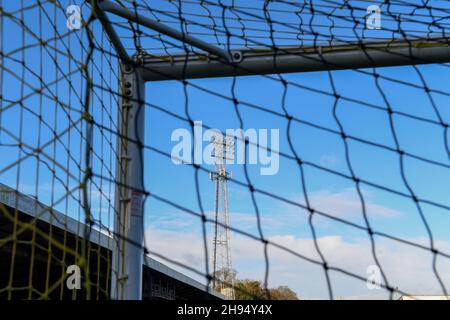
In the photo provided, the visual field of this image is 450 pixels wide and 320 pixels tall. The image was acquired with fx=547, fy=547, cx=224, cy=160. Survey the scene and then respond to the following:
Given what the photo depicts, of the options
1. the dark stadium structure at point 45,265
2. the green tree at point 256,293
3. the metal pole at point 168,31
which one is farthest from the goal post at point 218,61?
the dark stadium structure at point 45,265

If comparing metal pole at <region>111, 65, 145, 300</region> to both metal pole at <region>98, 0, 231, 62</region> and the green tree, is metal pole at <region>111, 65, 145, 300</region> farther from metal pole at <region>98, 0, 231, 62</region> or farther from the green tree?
the green tree

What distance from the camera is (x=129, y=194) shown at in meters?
2.01

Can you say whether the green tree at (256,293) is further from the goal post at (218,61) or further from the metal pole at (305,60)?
the metal pole at (305,60)

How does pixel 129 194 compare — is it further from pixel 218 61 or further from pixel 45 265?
pixel 45 265

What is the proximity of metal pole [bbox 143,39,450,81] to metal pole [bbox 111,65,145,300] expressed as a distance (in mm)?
101

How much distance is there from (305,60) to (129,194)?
2.75 feet

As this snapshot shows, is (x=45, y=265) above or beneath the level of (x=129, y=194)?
above

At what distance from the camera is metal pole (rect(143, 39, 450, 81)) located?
6.88 ft

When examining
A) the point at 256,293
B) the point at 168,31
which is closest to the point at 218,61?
the point at 168,31

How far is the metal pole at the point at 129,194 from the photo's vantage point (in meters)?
1.95

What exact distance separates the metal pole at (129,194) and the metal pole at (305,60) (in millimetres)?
101

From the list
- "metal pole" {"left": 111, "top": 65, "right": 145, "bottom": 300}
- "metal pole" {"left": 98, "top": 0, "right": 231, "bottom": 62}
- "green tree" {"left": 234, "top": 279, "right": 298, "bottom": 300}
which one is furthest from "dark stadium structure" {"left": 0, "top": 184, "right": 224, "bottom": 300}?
"metal pole" {"left": 98, "top": 0, "right": 231, "bottom": 62}

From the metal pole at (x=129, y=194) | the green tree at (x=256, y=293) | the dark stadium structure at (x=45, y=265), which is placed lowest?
the green tree at (x=256, y=293)
